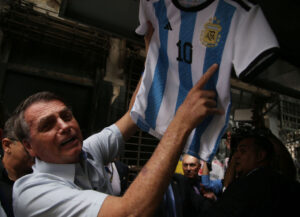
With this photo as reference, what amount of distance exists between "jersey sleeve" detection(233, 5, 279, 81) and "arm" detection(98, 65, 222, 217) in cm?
28

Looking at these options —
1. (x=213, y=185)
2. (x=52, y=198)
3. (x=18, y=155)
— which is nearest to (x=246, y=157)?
(x=213, y=185)

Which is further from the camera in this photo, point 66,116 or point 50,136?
point 66,116

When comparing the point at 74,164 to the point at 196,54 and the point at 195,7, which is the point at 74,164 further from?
the point at 195,7

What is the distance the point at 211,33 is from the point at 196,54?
14cm

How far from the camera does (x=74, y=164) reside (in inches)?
51.0

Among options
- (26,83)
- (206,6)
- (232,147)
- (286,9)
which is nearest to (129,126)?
(206,6)

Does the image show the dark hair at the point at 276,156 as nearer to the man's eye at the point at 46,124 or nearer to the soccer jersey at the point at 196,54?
the soccer jersey at the point at 196,54

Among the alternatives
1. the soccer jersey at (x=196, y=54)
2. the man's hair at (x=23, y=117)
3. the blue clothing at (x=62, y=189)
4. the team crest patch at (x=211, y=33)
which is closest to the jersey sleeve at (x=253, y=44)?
the soccer jersey at (x=196, y=54)

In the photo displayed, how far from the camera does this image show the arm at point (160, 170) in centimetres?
87

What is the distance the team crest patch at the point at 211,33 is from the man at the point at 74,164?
21 centimetres

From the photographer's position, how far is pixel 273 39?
1020 millimetres

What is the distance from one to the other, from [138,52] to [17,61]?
9.53 ft

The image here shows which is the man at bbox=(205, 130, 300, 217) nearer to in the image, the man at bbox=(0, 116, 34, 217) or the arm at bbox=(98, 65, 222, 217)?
the arm at bbox=(98, 65, 222, 217)

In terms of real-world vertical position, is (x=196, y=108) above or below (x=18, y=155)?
above
